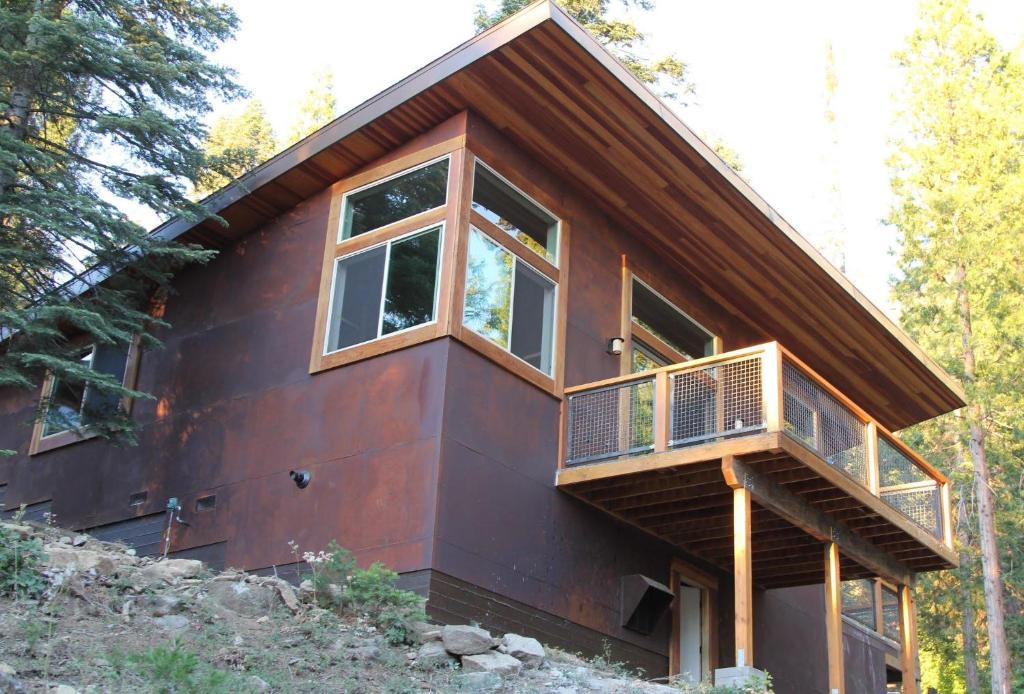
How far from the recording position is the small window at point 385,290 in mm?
11219

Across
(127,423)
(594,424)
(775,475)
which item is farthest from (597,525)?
(127,423)

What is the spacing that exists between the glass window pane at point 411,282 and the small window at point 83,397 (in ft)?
12.0

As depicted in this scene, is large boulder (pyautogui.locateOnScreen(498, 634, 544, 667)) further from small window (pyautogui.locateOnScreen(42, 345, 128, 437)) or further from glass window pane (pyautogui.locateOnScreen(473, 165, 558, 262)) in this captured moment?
small window (pyautogui.locateOnScreen(42, 345, 128, 437))

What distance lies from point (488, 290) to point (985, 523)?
14.7 m

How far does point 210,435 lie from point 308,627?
14.9 feet

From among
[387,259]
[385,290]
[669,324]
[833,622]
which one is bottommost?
[833,622]

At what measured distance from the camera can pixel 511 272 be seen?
38.5 feet

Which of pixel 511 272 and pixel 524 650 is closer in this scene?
pixel 524 650

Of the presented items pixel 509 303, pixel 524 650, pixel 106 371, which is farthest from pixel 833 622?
pixel 106 371

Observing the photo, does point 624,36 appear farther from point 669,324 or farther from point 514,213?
point 514,213

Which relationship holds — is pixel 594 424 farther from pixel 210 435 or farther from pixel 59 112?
pixel 59 112

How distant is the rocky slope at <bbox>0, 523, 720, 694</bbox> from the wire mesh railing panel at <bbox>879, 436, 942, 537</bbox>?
4.82 metres

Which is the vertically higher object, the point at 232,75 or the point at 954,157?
the point at 954,157

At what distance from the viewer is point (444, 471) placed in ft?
34.3
